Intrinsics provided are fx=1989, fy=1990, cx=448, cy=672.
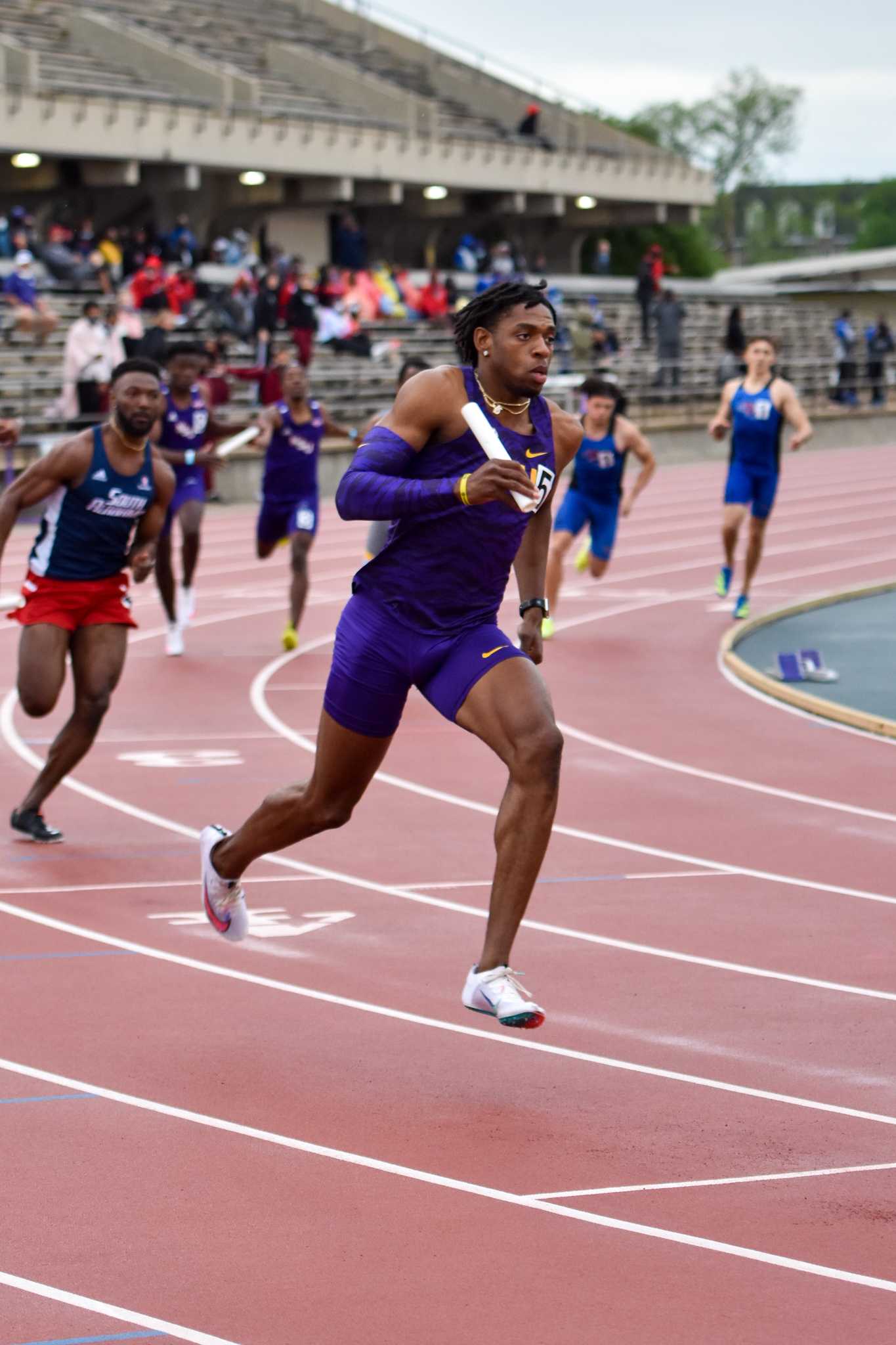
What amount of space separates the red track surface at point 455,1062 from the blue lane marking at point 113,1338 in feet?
0.11

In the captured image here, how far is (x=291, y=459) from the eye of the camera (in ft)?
47.8

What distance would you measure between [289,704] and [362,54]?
43972mm

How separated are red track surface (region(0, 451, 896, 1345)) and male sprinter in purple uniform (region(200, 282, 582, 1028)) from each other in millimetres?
509

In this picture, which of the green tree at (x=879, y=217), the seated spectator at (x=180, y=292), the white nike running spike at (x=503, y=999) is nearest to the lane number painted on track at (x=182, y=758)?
the white nike running spike at (x=503, y=999)

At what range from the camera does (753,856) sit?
8359mm

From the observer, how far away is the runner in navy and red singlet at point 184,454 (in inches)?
541

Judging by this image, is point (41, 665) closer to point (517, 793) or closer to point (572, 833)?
point (572, 833)

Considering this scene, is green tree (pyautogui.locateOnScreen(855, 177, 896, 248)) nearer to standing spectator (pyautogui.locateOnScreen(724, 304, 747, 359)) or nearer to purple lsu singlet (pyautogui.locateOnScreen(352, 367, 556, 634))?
standing spectator (pyautogui.locateOnScreen(724, 304, 747, 359))

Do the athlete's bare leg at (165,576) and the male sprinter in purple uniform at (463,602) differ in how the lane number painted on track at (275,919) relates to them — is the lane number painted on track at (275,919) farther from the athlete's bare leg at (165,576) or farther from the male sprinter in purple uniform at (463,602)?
the athlete's bare leg at (165,576)

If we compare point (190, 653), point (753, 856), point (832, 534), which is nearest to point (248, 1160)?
point (753, 856)

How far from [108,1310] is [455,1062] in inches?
73.1

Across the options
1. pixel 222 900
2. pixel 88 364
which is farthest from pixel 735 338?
pixel 222 900

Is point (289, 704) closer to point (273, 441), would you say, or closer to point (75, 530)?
point (273, 441)

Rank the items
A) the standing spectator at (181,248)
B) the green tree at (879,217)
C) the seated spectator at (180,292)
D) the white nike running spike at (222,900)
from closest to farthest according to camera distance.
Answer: the white nike running spike at (222,900), the seated spectator at (180,292), the standing spectator at (181,248), the green tree at (879,217)
